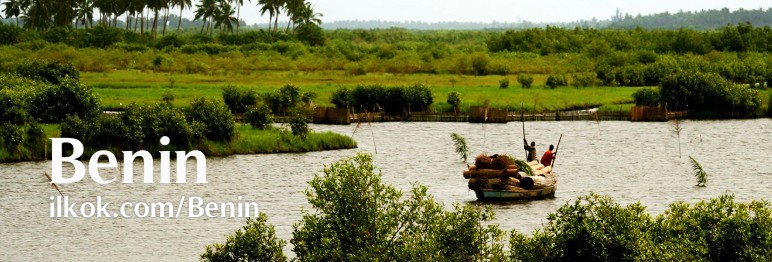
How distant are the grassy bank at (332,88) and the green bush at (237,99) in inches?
156

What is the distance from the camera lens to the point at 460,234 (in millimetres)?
31359

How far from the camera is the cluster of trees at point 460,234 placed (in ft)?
99.0

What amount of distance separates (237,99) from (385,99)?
12406 millimetres

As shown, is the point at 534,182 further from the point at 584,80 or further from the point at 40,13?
the point at 40,13

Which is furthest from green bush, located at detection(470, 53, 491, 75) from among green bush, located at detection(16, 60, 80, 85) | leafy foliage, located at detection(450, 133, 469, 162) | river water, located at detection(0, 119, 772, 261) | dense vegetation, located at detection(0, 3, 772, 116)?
leafy foliage, located at detection(450, 133, 469, 162)

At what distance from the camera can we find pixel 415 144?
268 ft

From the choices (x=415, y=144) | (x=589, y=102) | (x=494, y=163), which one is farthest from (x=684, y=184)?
(x=589, y=102)

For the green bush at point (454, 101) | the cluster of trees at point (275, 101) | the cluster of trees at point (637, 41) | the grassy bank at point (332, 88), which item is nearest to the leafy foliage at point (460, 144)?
the cluster of trees at point (275, 101)

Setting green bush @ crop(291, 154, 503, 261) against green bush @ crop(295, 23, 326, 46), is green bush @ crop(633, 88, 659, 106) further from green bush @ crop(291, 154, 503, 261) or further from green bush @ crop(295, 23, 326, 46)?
green bush @ crop(295, 23, 326, 46)

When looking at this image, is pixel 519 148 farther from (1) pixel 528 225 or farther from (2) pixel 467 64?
(2) pixel 467 64

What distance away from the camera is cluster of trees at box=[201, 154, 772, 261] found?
1188 inches

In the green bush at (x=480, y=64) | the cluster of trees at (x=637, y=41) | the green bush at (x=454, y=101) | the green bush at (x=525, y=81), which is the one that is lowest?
the green bush at (x=454, y=101)

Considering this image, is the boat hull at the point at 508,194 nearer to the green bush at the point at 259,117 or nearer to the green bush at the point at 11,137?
the green bush at the point at 259,117

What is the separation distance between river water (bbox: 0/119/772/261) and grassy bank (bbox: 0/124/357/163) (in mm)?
1040
